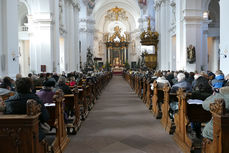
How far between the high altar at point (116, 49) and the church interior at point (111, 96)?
17.8 m

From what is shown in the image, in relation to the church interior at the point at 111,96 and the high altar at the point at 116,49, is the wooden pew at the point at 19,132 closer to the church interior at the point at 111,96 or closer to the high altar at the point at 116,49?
the church interior at the point at 111,96

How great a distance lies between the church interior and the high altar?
17.8 metres

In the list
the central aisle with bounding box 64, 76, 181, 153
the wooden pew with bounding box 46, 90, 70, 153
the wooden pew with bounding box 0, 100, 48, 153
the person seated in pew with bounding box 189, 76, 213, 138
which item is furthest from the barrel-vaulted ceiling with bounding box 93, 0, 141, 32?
the wooden pew with bounding box 0, 100, 48, 153

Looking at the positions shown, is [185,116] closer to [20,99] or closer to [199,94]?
[199,94]

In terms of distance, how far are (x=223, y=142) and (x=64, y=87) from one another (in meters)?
4.61

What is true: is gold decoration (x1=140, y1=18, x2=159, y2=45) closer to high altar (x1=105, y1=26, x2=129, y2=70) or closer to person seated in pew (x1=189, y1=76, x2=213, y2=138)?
high altar (x1=105, y1=26, x2=129, y2=70)

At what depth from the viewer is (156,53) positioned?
23422 millimetres

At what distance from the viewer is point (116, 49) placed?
41281 mm

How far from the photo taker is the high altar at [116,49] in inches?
1607

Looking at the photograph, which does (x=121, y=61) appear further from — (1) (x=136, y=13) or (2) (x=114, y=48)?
(1) (x=136, y=13)

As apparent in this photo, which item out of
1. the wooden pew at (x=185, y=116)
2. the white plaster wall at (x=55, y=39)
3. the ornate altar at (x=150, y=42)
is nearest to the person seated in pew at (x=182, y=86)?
the wooden pew at (x=185, y=116)

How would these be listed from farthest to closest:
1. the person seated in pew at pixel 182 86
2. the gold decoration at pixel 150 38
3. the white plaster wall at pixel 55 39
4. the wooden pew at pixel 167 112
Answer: the gold decoration at pixel 150 38 < the white plaster wall at pixel 55 39 < the person seated in pew at pixel 182 86 < the wooden pew at pixel 167 112

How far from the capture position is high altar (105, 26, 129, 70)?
134ft

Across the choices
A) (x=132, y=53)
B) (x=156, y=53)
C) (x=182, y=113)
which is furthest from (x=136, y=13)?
(x=182, y=113)
